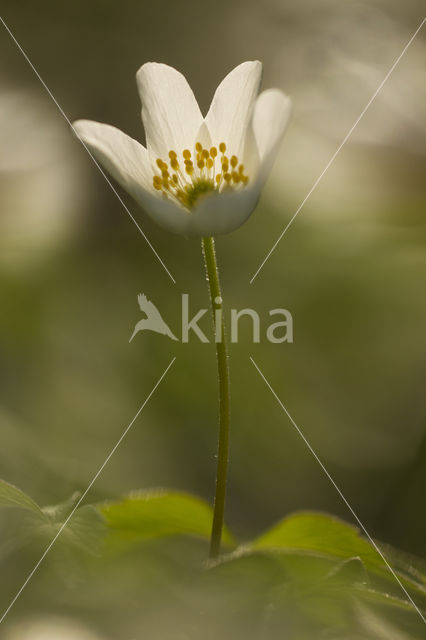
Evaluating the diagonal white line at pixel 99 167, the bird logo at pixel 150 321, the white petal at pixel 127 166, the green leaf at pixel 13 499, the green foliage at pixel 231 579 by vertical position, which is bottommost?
Result: the green foliage at pixel 231 579

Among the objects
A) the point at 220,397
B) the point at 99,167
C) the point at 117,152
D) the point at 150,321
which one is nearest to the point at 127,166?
the point at 117,152

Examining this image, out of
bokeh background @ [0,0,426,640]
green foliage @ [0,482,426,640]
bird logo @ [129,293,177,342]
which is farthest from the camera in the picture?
bird logo @ [129,293,177,342]

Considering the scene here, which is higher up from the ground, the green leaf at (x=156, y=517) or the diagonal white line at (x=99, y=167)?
the diagonal white line at (x=99, y=167)

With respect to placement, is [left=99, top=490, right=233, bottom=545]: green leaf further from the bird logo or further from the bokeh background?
the bird logo

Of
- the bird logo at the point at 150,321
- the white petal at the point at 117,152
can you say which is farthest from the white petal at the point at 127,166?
the bird logo at the point at 150,321

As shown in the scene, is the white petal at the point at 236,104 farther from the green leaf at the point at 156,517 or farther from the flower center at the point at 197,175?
the green leaf at the point at 156,517

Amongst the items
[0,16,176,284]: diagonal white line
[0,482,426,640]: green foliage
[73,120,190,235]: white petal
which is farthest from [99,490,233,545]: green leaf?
[0,16,176,284]: diagonal white line
